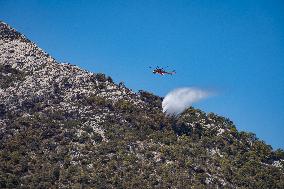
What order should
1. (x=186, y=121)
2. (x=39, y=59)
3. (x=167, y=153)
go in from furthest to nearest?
1. (x=39, y=59)
2. (x=186, y=121)
3. (x=167, y=153)

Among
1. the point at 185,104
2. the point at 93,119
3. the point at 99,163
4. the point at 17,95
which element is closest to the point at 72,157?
the point at 99,163

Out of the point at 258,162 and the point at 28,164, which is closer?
the point at 28,164

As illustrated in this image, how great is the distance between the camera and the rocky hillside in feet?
196

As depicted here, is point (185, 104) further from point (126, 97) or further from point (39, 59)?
point (39, 59)

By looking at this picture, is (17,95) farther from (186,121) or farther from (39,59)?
(186,121)

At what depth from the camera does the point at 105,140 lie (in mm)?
67125

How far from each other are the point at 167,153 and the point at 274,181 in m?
14.3

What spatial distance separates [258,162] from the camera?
2798 inches

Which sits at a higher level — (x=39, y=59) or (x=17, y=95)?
(x=39, y=59)

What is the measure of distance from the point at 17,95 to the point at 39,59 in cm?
1361

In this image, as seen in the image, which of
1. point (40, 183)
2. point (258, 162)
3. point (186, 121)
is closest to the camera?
point (40, 183)

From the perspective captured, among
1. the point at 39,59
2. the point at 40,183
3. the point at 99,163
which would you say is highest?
the point at 39,59

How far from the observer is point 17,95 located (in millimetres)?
74688

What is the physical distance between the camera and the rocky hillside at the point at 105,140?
5984 centimetres
